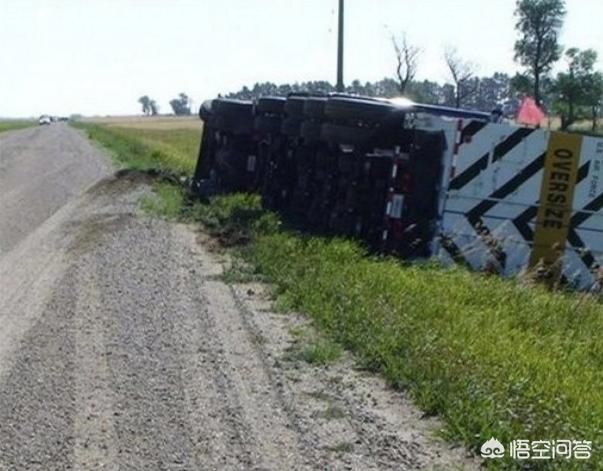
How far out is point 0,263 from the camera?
8.97m

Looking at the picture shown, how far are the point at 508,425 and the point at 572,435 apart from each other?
29 cm

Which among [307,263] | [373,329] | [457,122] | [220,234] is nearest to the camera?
[373,329]

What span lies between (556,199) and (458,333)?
3.78 m

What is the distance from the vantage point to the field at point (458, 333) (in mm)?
4270

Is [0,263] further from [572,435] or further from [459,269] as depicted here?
[572,435]

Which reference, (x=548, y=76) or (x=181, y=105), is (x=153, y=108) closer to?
(x=181, y=105)

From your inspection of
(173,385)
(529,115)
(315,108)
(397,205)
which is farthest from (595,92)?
(173,385)

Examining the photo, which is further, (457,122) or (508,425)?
(457,122)

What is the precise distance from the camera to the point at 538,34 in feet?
211

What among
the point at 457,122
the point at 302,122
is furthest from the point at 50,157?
the point at 457,122

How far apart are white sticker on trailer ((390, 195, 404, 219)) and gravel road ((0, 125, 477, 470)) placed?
1856mm

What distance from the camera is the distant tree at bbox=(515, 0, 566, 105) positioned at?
63.1m

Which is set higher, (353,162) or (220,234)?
(353,162)

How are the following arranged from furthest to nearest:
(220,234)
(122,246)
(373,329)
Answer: (220,234) → (122,246) → (373,329)
